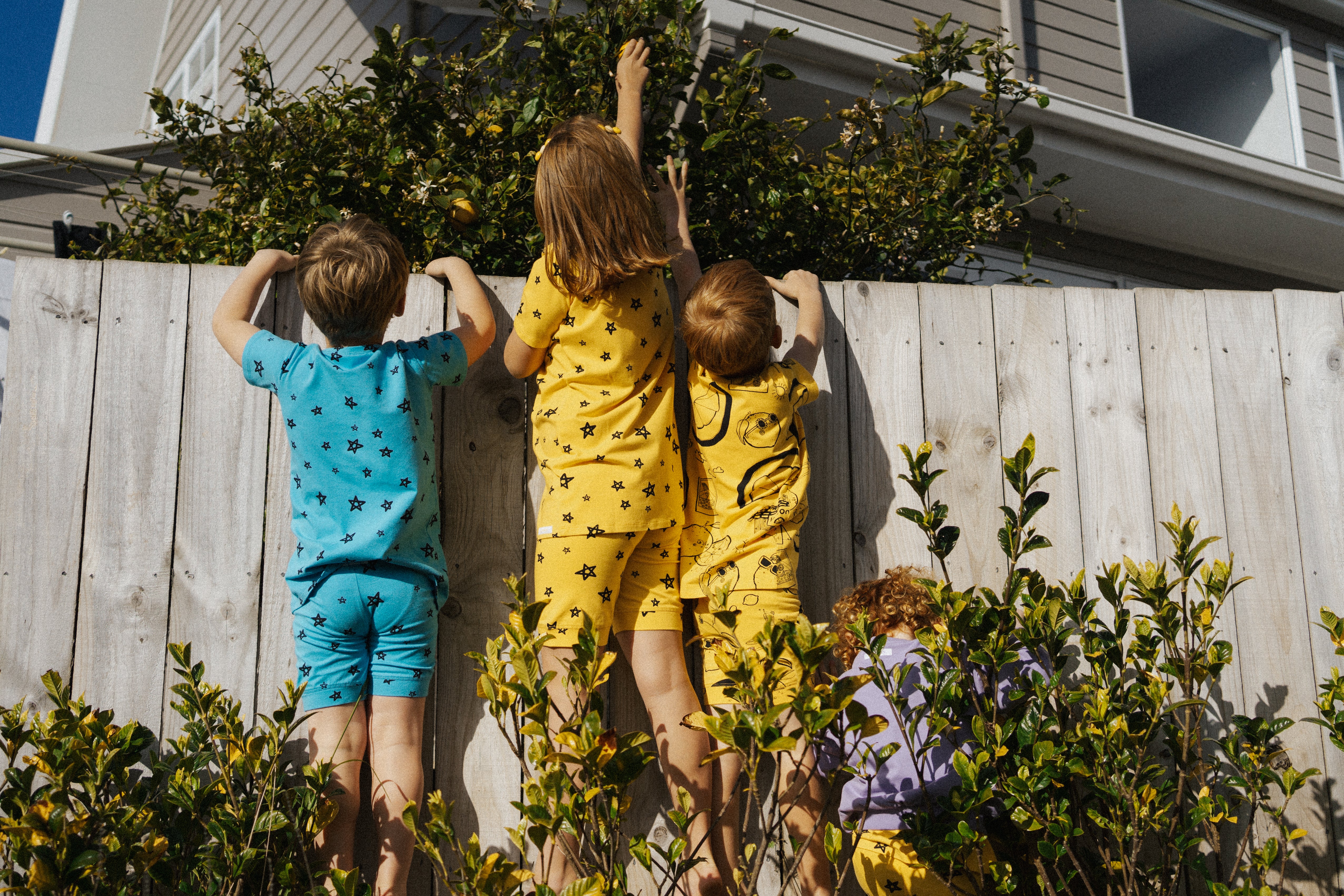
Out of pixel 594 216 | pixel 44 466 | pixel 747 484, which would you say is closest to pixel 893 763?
pixel 747 484

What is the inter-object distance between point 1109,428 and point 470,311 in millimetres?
1831

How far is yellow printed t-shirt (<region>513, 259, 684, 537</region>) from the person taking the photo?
212 cm

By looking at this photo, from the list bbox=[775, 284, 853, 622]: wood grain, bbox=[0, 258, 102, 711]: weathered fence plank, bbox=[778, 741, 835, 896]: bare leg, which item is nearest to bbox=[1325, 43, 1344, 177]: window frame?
bbox=[775, 284, 853, 622]: wood grain

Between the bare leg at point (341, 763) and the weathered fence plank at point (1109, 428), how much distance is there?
1973mm

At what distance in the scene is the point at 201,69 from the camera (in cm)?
806

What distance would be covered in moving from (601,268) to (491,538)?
0.75 meters

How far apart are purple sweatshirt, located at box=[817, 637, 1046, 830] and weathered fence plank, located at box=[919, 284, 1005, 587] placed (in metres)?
0.39

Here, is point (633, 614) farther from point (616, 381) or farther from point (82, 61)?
point (82, 61)

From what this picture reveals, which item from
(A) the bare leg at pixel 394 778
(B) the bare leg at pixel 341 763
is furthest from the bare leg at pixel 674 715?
(B) the bare leg at pixel 341 763

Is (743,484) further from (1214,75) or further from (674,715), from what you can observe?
(1214,75)

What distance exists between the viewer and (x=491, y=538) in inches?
A: 89.9

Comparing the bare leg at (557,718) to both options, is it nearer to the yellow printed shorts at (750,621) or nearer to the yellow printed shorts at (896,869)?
the yellow printed shorts at (750,621)

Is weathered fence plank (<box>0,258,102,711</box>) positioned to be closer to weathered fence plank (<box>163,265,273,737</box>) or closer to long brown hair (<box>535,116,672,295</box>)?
weathered fence plank (<box>163,265,273,737</box>)

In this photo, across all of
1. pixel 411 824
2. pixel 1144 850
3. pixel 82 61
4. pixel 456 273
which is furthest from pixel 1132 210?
pixel 82 61
